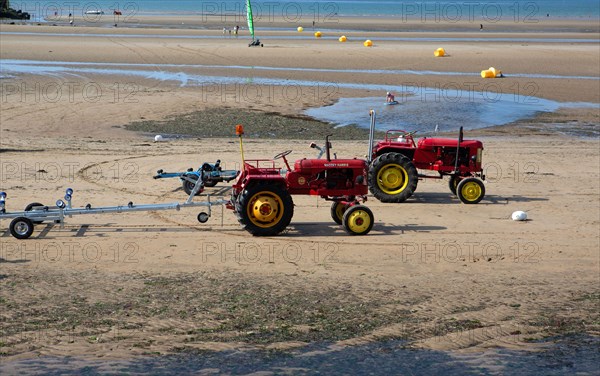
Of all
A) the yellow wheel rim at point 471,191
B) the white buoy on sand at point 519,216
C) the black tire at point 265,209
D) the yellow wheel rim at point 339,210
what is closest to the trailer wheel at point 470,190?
the yellow wheel rim at point 471,191

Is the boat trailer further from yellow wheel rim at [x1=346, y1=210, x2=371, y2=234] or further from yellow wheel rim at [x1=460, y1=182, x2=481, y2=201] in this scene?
yellow wheel rim at [x1=460, y1=182, x2=481, y2=201]

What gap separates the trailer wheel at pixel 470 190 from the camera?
1495cm

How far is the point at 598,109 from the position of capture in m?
27.8

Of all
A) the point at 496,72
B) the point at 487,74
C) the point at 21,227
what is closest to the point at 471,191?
the point at 21,227

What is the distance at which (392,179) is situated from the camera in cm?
1502

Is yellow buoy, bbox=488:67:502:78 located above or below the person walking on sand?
above

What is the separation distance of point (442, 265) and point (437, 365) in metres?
3.12

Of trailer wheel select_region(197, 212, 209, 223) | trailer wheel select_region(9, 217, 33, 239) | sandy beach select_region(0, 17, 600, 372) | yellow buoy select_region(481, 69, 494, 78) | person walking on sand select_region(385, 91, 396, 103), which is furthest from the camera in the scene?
yellow buoy select_region(481, 69, 494, 78)

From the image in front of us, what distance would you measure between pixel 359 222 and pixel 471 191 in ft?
9.71

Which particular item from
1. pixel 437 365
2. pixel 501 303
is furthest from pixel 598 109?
pixel 437 365

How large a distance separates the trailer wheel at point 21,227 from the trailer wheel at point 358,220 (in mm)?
4288

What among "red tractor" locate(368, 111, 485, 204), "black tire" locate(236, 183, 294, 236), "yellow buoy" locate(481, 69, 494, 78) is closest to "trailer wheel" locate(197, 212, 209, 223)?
"black tire" locate(236, 183, 294, 236)

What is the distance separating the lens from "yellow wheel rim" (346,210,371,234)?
42.0 feet

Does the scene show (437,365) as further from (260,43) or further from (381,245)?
(260,43)
